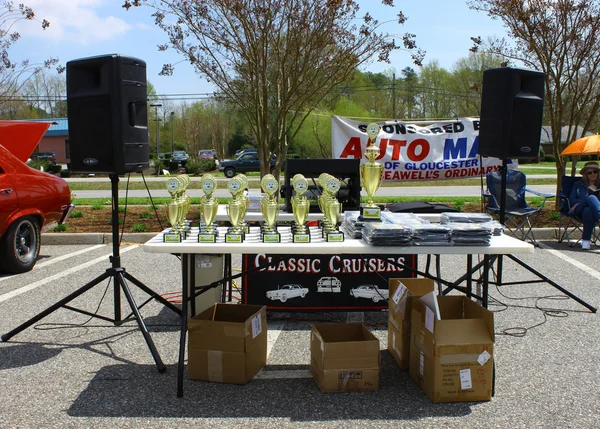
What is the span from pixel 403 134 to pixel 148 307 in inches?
255

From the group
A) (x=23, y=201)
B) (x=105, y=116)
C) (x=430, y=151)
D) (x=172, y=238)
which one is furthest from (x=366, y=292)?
(x=430, y=151)

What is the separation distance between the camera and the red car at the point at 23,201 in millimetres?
6539

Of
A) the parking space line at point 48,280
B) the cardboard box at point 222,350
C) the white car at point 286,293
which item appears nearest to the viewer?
the cardboard box at point 222,350

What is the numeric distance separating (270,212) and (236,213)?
0.24 metres

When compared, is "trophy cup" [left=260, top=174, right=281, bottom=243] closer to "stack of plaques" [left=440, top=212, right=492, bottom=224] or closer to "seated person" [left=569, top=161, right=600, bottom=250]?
"stack of plaques" [left=440, top=212, right=492, bottom=224]

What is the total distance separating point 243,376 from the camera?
3.63m

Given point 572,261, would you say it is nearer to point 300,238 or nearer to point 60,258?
point 300,238

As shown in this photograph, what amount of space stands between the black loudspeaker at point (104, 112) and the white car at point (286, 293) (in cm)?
167

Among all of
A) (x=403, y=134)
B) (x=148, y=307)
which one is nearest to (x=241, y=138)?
(x=403, y=134)

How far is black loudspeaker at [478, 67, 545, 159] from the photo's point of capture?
5105 millimetres

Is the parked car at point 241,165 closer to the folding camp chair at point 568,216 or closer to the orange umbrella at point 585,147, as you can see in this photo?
the orange umbrella at point 585,147

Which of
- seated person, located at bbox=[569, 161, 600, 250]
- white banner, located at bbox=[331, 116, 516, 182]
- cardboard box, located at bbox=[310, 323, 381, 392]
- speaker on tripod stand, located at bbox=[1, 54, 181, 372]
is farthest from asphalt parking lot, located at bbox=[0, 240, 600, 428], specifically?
white banner, located at bbox=[331, 116, 516, 182]

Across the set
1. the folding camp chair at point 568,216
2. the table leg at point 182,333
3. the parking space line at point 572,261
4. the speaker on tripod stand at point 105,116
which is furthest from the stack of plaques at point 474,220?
the folding camp chair at point 568,216

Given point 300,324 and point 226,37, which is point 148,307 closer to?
point 300,324
